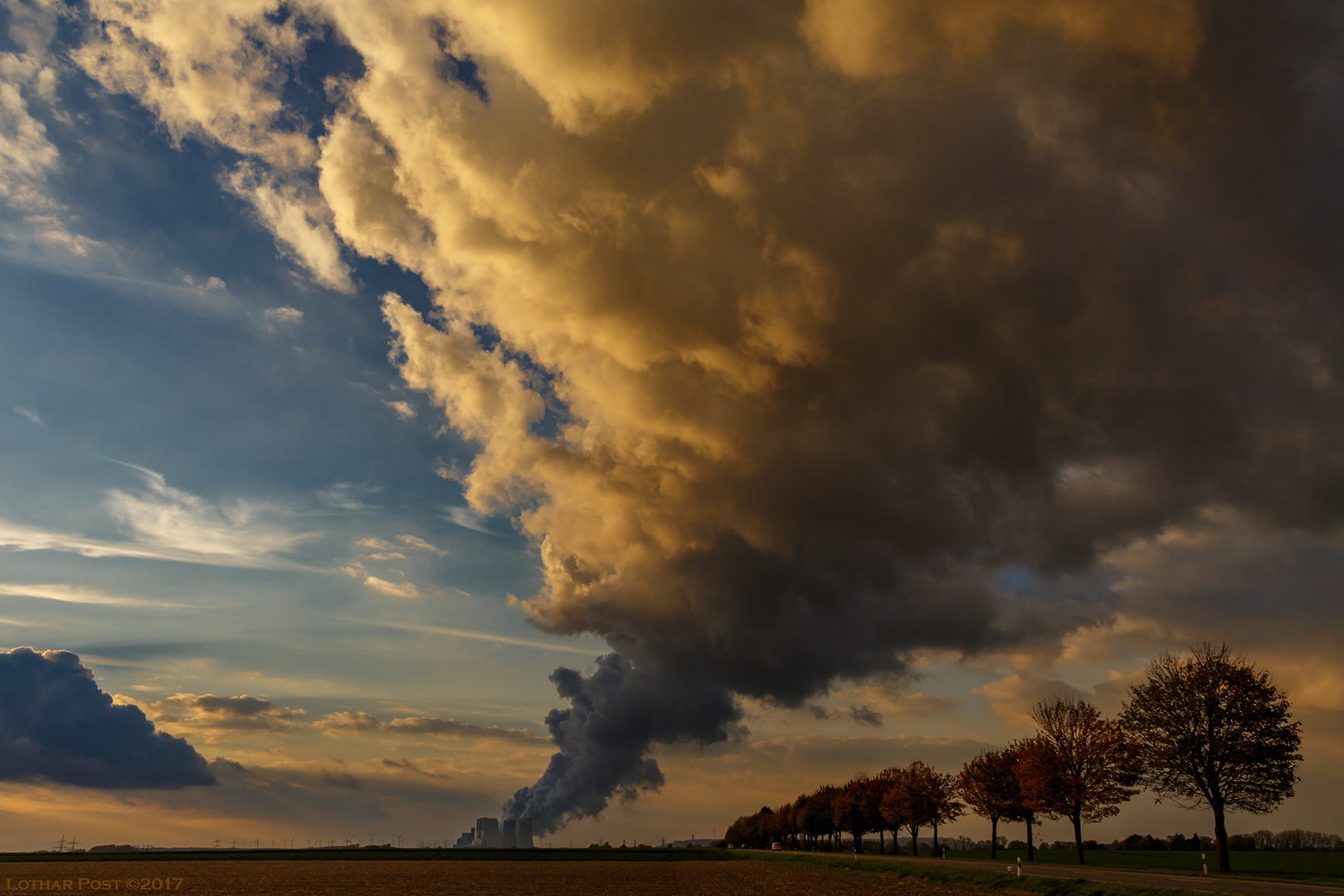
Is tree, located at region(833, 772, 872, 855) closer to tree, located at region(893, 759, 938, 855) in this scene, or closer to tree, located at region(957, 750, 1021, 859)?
tree, located at region(893, 759, 938, 855)

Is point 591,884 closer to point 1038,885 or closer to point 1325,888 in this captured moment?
point 1038,885

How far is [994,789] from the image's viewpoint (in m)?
113

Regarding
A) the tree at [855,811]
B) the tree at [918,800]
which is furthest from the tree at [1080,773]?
the tree at [855,811]

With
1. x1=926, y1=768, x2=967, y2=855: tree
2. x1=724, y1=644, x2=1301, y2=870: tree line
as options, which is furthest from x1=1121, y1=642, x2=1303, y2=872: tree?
x1=926, y1=768, x2=967, y2=855: tree

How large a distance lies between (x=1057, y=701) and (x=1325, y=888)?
6656 cm

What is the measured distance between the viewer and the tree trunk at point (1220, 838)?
66.9 m

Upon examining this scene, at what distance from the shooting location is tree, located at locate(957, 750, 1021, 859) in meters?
111

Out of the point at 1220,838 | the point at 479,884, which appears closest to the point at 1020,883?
the point at 1220,838

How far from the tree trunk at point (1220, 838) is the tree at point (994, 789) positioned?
3619 centimetres

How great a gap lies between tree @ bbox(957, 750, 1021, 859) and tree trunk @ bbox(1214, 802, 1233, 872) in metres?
36.2

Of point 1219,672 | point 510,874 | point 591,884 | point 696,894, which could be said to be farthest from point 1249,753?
point 510,874

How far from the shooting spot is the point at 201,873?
311 ft

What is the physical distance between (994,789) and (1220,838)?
4560 centimetres

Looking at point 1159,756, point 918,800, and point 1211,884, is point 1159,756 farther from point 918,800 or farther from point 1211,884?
point 918,800
